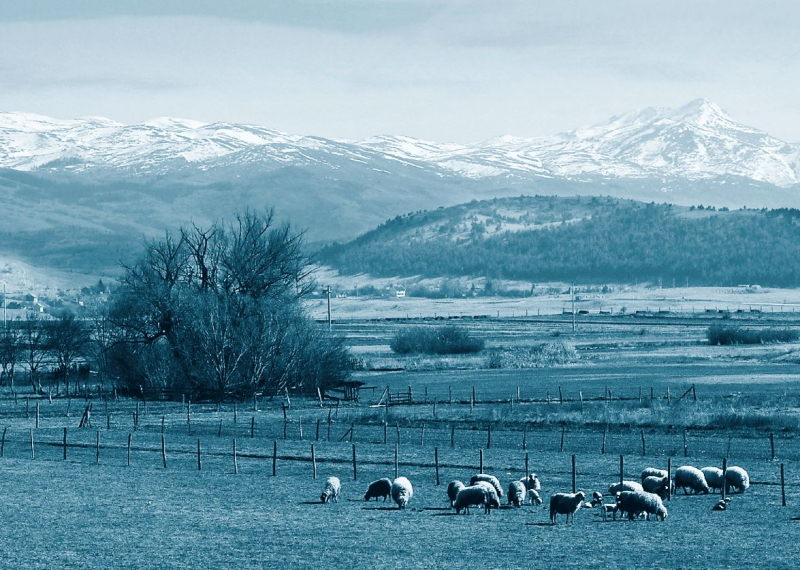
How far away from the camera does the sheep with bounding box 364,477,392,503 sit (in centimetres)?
3238

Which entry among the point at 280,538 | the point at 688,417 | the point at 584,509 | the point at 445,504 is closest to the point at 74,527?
the point at 280,538

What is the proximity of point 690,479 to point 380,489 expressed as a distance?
297 inches

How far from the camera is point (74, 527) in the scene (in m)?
29.4

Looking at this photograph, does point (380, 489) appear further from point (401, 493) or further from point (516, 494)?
point (516, 494)

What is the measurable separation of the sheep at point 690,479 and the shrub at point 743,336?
79640 millimetres

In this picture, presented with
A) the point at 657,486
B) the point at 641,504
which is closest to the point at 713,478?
the point at 657,486

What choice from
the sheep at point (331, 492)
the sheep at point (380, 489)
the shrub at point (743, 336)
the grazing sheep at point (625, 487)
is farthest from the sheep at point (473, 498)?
the shrub at point (743, 336)

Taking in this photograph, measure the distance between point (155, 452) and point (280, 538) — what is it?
18.5m

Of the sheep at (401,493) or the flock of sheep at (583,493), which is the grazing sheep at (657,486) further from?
the sheep at (401,493)

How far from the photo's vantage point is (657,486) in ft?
106

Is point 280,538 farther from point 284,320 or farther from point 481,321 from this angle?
point 481,321

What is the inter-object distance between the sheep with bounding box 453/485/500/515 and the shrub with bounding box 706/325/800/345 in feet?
274

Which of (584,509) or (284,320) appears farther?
(284,320)

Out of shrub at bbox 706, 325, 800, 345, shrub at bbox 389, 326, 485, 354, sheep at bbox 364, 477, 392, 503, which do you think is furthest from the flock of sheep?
shrub at bbox 706, 325, 800, 345
